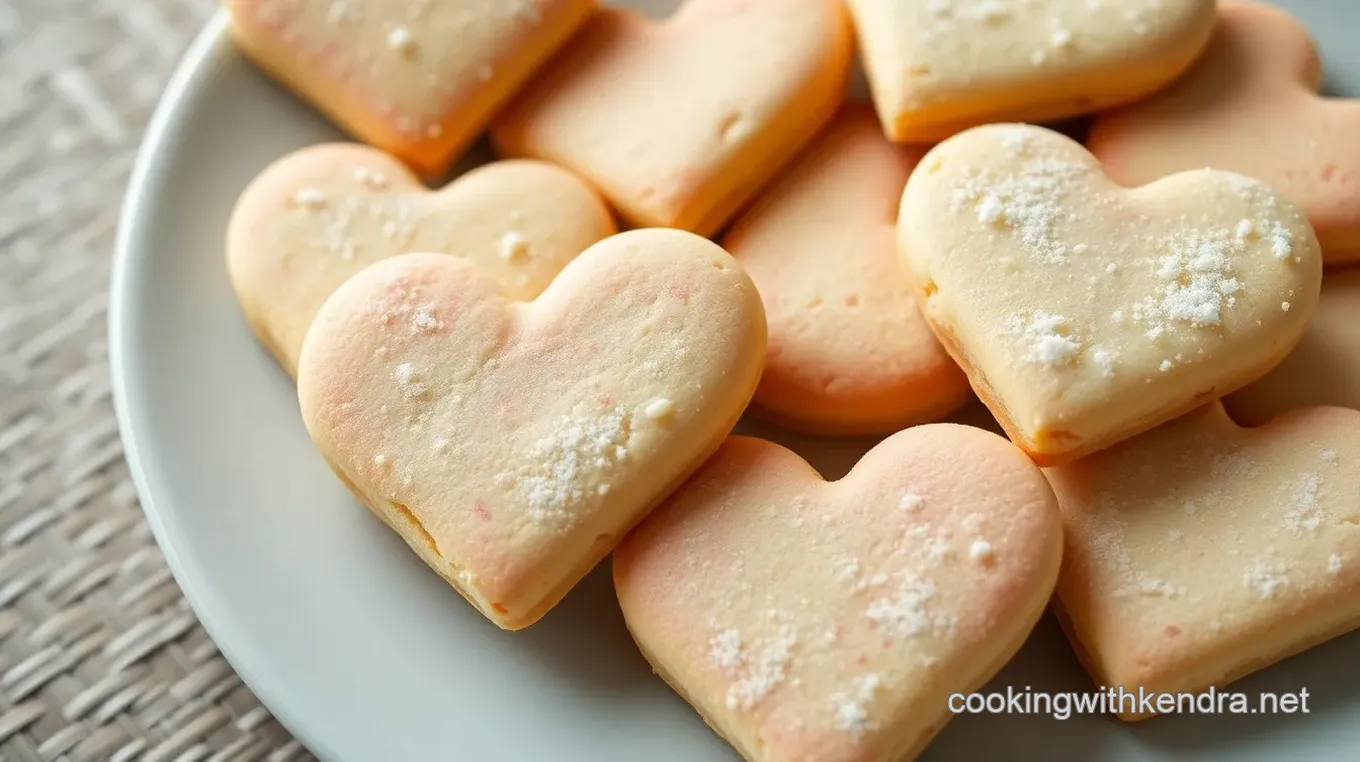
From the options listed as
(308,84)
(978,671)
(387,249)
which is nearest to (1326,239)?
(978,671)

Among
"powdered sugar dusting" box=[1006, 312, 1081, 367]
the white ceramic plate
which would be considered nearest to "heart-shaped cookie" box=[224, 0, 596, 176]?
the white ceramic plate

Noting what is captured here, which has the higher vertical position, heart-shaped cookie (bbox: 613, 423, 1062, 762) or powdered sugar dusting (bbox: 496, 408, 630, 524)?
powdered sugar dusting (bbox: 496, 408, 630, 524)

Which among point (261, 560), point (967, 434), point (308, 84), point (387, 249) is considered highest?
point (308, 84)

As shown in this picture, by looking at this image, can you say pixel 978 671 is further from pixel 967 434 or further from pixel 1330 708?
pixel 1330 708

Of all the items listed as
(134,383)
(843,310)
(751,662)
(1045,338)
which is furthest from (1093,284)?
(134,383)

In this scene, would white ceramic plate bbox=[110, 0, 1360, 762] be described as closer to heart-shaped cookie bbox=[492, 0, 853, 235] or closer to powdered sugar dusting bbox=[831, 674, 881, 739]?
powdered sugar dusting bbox=[831, 674, 881, 739]

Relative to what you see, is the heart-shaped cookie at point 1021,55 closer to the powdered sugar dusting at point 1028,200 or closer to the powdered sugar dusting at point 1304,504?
the powdered sugar dusting at point 1028,200

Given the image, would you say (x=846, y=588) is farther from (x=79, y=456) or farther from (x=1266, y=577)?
(x=79, y=456)
